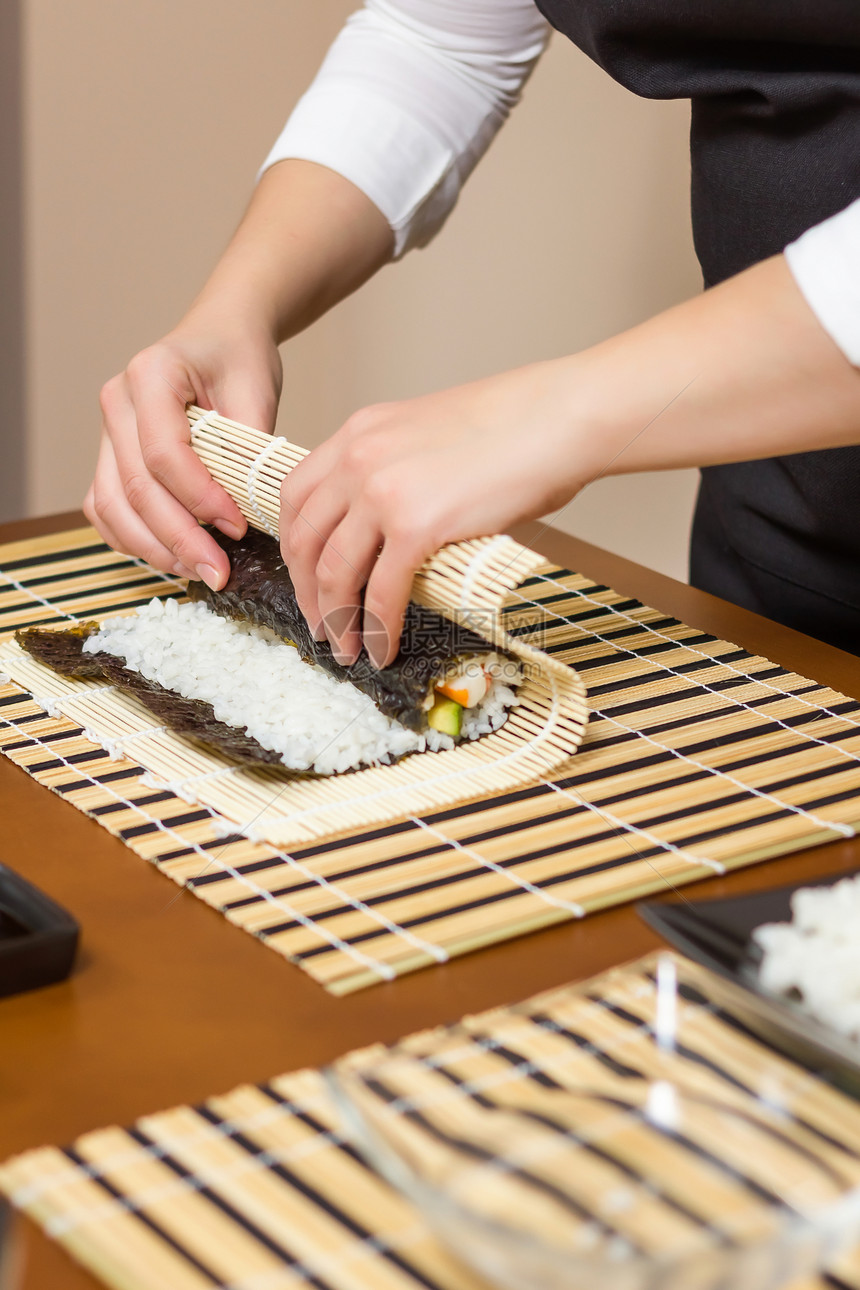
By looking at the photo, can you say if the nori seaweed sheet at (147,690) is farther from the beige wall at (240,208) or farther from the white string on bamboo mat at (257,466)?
the beige wall at (240,208)

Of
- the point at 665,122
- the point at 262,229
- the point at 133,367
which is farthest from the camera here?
the point at 665,122

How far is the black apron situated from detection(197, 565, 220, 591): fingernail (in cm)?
59

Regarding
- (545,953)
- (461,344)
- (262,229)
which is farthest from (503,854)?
(461,344)

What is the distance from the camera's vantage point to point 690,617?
52.0 inches

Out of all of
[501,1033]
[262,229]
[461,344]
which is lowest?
[461,344]

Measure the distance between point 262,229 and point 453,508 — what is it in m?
0.67

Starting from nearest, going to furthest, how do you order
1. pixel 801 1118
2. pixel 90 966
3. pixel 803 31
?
pixel 801 1118 → pixel 90 966 → pixel 803 31

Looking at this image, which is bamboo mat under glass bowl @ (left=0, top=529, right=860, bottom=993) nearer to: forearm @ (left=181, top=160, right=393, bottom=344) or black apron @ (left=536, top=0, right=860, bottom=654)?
black apron @ (left=536, top=0, right=860, bottom=654)

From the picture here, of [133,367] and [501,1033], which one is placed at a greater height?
[133,367]

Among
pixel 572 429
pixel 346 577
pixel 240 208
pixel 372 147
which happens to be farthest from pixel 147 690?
pixel 240 208

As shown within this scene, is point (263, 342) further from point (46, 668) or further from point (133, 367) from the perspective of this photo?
point (46, 668)

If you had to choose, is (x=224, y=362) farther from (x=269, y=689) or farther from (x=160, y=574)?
(x=269, y=689)

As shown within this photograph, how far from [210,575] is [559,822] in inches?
18.0

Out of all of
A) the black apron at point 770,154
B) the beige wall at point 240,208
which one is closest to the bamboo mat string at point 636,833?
the black apron at point 770,154
